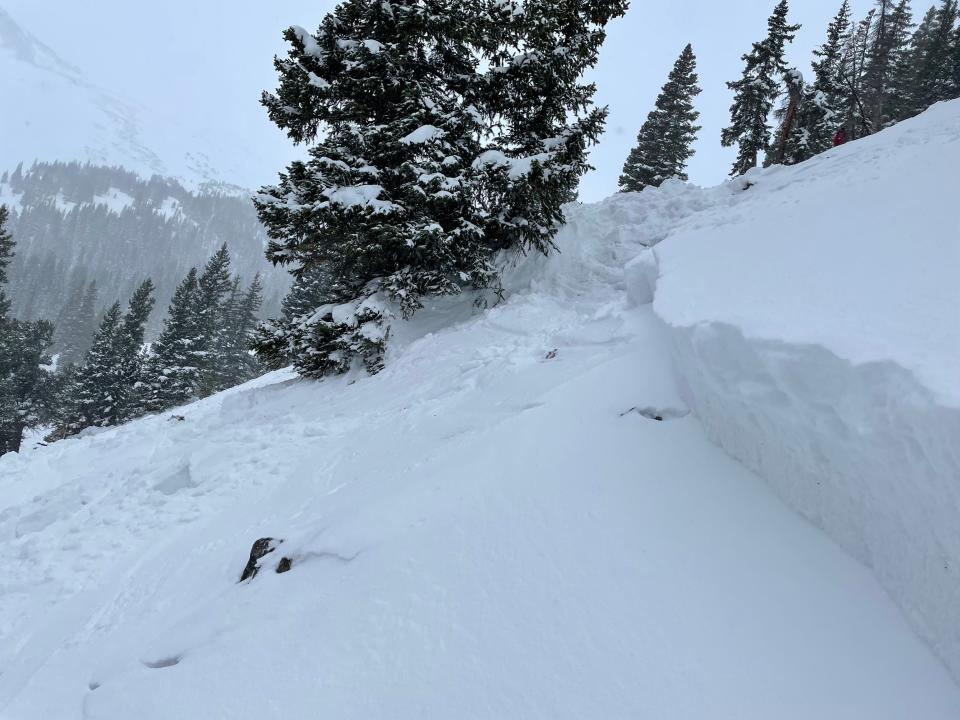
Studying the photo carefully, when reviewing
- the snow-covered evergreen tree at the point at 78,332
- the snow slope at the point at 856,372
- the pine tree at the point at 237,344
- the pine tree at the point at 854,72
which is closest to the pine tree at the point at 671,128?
the pine tree at the point at 854,72

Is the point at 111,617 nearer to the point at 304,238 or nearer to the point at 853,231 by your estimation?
the point at 304,238

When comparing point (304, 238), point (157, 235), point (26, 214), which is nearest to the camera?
point (304, 238)

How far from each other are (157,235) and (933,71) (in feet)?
726

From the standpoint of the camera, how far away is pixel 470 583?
3260 millimetres

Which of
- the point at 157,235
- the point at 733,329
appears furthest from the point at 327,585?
the point at 157,235

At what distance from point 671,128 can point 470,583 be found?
28.6 m

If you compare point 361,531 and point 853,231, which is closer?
point 361,531

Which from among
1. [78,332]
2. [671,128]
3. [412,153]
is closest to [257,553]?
[412,153]

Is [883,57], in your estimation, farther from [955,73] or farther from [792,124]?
[792,124]

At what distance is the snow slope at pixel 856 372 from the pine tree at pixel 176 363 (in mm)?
32767

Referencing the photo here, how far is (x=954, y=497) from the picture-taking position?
210cm

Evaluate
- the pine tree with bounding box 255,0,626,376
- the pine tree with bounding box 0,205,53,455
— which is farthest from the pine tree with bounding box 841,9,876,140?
the pine tree with bounding box 0,205,53,455

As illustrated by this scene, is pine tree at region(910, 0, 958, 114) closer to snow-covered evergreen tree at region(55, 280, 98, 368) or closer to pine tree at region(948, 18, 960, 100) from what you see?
pine tree at region(948, 18, 960, 100)

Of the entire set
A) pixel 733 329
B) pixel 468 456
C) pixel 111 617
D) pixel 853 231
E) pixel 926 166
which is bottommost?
pixel 111 617
